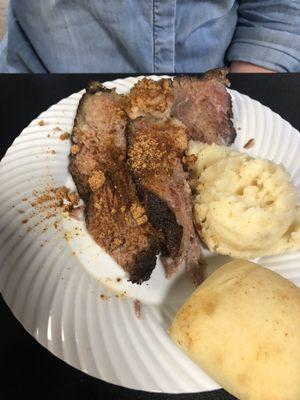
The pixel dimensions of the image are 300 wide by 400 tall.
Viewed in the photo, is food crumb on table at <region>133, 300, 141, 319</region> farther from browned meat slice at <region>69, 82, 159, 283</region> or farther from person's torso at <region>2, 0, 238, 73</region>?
person's torso at <region>2, 0, 238, 73</region>

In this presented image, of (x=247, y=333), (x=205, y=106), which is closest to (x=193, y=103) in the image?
(x=205, y=106)

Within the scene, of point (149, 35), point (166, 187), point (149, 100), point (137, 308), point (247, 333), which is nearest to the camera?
point (247, 333)

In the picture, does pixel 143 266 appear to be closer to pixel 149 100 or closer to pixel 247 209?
pixel 247 209

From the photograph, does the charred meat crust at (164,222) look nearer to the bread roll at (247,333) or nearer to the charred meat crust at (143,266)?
the charred meat crust at (143,266)

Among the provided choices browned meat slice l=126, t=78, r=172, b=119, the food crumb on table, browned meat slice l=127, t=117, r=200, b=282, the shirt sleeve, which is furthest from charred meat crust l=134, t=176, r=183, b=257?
the shirt sleeve

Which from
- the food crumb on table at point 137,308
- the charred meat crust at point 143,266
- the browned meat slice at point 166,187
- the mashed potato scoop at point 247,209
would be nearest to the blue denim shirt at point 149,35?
the browned meat slice at point 166,187

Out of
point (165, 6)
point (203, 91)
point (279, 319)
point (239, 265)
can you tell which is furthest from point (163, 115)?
point (279, 319)

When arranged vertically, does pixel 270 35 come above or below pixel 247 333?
above
